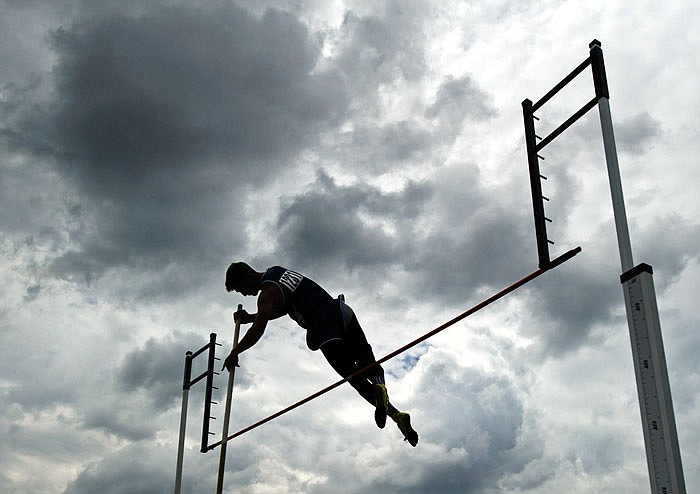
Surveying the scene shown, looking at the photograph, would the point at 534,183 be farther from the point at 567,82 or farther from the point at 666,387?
the point at 666,387

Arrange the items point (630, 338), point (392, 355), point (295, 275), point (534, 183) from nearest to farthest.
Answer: point (630, 338) → point (534, 183) → point (392, 355) → point (295, 275)

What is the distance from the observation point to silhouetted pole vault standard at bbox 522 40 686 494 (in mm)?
3930

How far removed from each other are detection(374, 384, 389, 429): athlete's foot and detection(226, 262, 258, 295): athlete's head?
159 centimetres

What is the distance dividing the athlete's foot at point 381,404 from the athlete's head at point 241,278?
1.59 m

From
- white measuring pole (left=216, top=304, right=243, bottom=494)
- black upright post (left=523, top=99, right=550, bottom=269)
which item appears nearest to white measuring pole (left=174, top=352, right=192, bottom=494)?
white measuring pole (left=216, top=304, right=243, bottom=494)

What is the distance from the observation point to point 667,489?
3.89 m

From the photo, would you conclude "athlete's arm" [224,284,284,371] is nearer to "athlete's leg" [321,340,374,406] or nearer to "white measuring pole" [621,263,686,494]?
"athlete's leg" [321,340,374,406]

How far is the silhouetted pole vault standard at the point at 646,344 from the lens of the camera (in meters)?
3.93

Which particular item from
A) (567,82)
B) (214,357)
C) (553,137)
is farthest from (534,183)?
(214,357)

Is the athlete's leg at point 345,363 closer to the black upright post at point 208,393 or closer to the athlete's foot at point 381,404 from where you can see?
the athlete's foot at point 381,404

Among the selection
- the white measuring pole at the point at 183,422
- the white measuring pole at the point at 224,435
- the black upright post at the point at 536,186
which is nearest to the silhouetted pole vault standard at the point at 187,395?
the white measuring pole at the point at 183,422

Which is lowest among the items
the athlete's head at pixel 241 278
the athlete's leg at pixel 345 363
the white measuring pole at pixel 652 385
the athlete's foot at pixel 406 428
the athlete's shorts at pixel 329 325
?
the white measuring pole at pixel 652 385

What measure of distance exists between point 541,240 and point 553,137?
→ 0.86 m

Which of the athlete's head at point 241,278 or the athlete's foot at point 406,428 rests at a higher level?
the athlete's head at point 241,278
